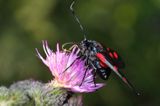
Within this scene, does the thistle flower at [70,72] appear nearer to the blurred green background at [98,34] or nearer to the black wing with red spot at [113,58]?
the black wing with red spot at [113,58]

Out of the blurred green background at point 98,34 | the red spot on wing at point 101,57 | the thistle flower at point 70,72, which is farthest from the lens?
the blurred green background at point 98,34

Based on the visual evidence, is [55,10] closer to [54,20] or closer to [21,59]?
[54,20]

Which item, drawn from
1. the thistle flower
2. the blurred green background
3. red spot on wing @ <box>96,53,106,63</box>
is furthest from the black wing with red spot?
the blurred green background

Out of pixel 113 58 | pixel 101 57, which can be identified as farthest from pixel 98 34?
pixel 101 57

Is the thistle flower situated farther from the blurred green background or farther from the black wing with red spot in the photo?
the blurred green background

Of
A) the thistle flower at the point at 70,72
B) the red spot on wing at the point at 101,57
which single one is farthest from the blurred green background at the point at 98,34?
the red spot on wing at the point at 101,57

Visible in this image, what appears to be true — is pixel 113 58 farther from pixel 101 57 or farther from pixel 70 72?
pixel 70 72
